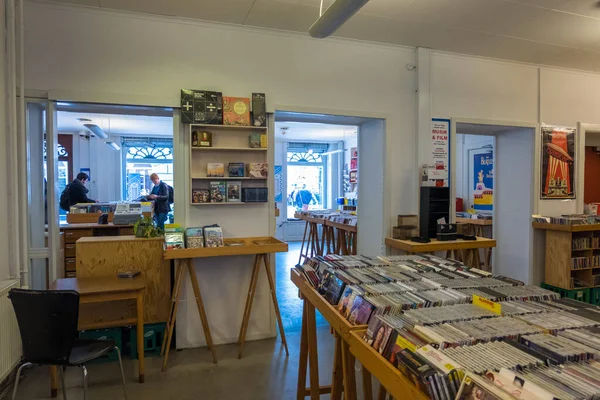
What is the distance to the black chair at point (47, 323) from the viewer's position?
2156mm

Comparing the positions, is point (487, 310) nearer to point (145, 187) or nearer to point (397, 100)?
point (397, 100)

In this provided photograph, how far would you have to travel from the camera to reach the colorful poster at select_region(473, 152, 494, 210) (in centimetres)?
677

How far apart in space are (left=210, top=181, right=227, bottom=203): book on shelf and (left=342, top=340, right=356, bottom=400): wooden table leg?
7.12ft

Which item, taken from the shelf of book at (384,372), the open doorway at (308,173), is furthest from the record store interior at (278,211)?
the open doorway at (308,173)

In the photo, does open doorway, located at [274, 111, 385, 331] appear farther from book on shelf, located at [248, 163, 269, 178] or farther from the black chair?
the black chair

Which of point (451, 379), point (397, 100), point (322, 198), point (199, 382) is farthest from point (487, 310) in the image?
point (322, 198)

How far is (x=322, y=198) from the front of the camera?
11.3 meters

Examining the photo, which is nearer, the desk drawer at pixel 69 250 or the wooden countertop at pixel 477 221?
the desk drawer at pixel 69 250

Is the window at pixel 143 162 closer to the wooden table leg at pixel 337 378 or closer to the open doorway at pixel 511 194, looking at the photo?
the open doorway at pixel 511 194

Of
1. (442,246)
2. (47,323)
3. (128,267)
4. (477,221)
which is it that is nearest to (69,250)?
(128,267)

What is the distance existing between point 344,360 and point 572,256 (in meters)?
4.52

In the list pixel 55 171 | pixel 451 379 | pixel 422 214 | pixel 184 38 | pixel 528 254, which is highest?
pixel 184 38

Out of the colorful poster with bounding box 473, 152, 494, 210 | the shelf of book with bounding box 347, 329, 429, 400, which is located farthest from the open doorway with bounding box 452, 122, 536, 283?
the shelf of book with bounding box 347, 329, 429, 400

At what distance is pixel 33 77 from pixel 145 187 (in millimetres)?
7187
